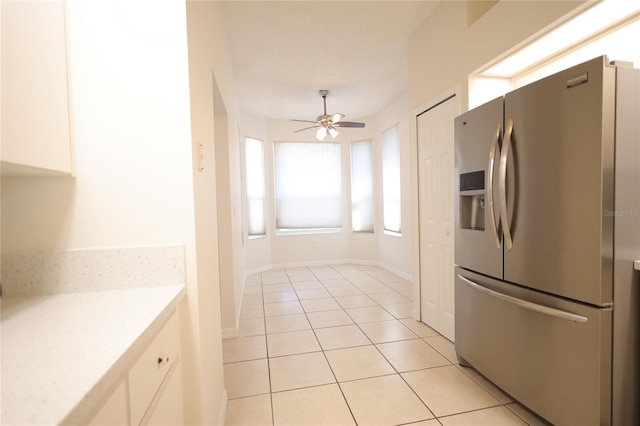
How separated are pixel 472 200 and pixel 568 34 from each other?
112 cm

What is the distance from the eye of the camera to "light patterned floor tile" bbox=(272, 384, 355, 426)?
1681mm

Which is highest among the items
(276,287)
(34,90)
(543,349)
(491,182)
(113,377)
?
(34,90)

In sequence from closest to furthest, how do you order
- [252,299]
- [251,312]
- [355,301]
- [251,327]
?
1. [251,327]
2. [251,312]
3. [355,301]
4. [252,299]

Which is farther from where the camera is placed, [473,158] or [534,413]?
[473,158]

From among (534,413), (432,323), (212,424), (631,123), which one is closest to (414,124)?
(631,123)

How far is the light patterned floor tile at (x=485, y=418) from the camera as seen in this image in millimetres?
1630

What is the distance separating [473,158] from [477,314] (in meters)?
1.07

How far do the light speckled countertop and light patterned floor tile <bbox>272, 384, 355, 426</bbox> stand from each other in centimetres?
117

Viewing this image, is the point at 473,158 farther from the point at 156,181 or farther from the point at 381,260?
the point at 381,260

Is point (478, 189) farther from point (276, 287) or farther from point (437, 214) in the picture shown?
point (276, 287)

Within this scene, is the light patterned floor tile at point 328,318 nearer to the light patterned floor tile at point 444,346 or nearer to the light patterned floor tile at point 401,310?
the light patterned floor tile at point 401,310

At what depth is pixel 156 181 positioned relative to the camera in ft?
3.66

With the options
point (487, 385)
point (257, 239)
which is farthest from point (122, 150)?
point (257, 239)

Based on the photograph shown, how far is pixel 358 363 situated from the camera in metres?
2.28
